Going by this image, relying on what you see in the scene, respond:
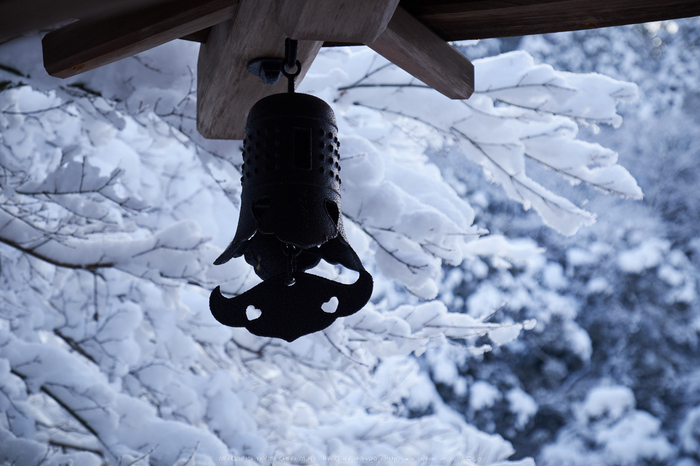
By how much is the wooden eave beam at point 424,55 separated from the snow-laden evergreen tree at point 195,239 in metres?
0.52

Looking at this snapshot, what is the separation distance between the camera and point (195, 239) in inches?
69.9

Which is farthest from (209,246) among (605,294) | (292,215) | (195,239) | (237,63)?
(605,294)

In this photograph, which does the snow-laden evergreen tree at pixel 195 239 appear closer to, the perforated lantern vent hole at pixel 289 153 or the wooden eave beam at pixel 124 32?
the wooden eave beam at pixel 124 32

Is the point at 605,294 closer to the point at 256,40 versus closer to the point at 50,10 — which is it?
the point at 256,40

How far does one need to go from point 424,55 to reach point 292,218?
0.46m

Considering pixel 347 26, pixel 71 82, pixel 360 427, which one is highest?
pixel 347 26

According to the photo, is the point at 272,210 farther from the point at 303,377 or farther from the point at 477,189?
the point at 477,189

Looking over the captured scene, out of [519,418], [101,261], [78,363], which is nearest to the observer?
[101,261]

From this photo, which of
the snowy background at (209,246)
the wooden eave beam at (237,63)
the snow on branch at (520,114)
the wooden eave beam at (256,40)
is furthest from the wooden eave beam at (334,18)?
the snow on branch at (520,114)

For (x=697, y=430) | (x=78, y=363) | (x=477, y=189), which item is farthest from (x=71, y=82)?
(x=697, y=430)

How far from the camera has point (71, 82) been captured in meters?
1.64

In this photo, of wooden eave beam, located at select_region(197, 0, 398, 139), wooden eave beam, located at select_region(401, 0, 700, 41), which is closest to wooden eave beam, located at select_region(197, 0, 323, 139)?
wooden eave beam, located at select_region(197, 0, 398, 139)

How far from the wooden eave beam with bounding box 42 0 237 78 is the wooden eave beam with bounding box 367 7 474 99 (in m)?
0.30

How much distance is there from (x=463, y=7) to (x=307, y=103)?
0.35 metres
